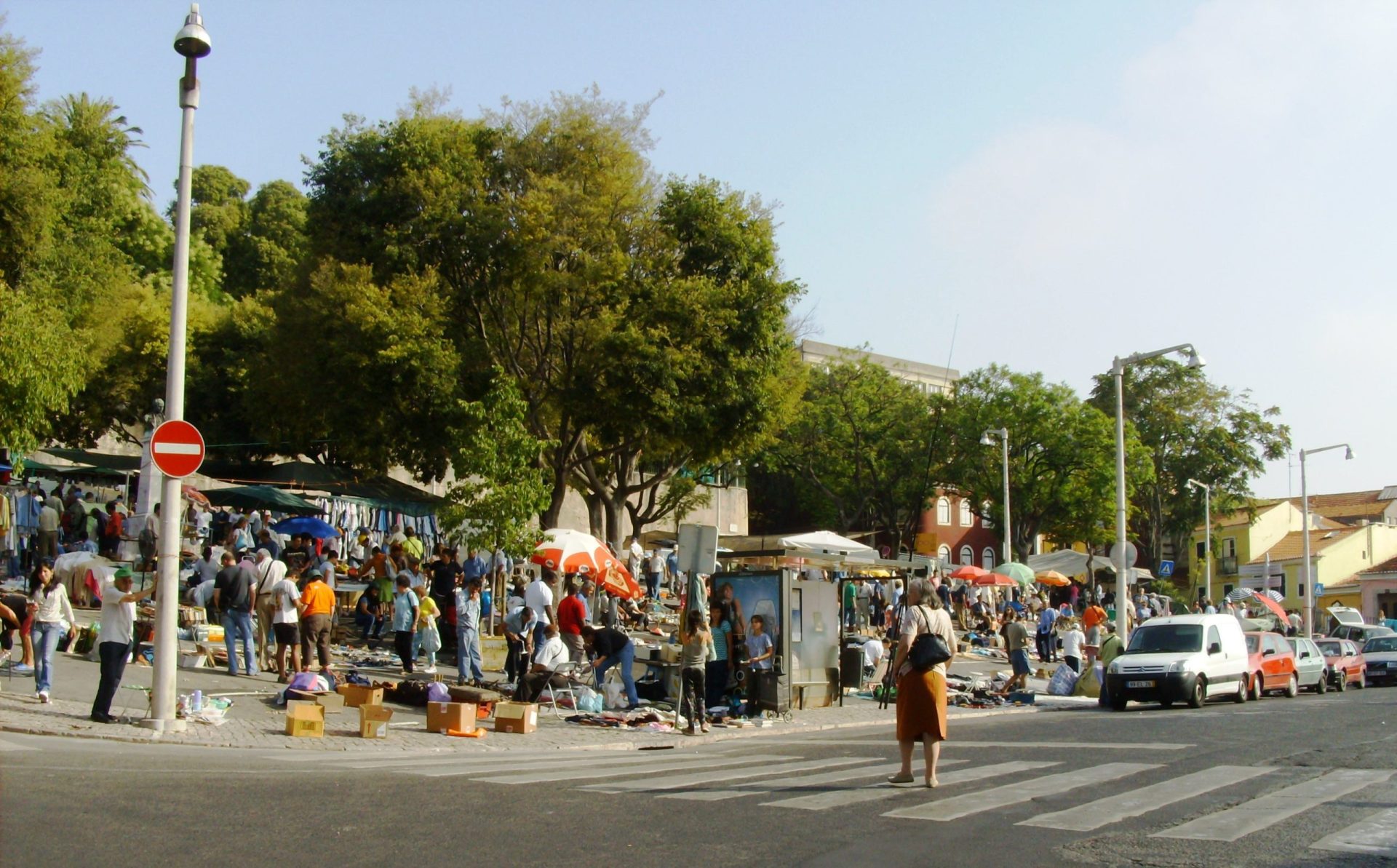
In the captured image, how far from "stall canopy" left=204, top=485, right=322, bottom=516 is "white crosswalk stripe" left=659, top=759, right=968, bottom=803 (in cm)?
2153

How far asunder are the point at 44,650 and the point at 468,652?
6.52m

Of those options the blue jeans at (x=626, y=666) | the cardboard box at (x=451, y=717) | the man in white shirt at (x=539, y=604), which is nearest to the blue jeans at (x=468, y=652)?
the man in white shirt at (x=539, y=604)

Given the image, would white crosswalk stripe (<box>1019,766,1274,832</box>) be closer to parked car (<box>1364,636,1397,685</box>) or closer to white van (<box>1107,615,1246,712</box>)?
white van (<box>1107,615,1246,712</box>)

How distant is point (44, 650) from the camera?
50.6 ft

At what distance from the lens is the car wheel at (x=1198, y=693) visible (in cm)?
2270

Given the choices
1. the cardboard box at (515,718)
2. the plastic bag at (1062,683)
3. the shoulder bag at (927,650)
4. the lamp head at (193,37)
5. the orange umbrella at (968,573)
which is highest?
the lamp head at (193,37)

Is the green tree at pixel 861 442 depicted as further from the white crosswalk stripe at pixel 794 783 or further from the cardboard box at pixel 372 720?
the white crosswalk stripe at pixel 794 783

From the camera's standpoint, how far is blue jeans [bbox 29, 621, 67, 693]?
50.3 feet

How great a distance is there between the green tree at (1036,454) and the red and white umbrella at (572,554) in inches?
1625

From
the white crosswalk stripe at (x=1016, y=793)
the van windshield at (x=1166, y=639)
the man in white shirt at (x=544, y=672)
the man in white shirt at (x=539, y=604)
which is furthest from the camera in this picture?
the van windshield at (x=1166, y=639)

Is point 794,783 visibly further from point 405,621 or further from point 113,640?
point 405,621

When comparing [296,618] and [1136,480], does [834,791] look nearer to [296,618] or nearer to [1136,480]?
[296,618]

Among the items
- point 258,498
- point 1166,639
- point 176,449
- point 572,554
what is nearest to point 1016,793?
point 176,449

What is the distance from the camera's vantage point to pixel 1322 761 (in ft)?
41.6
